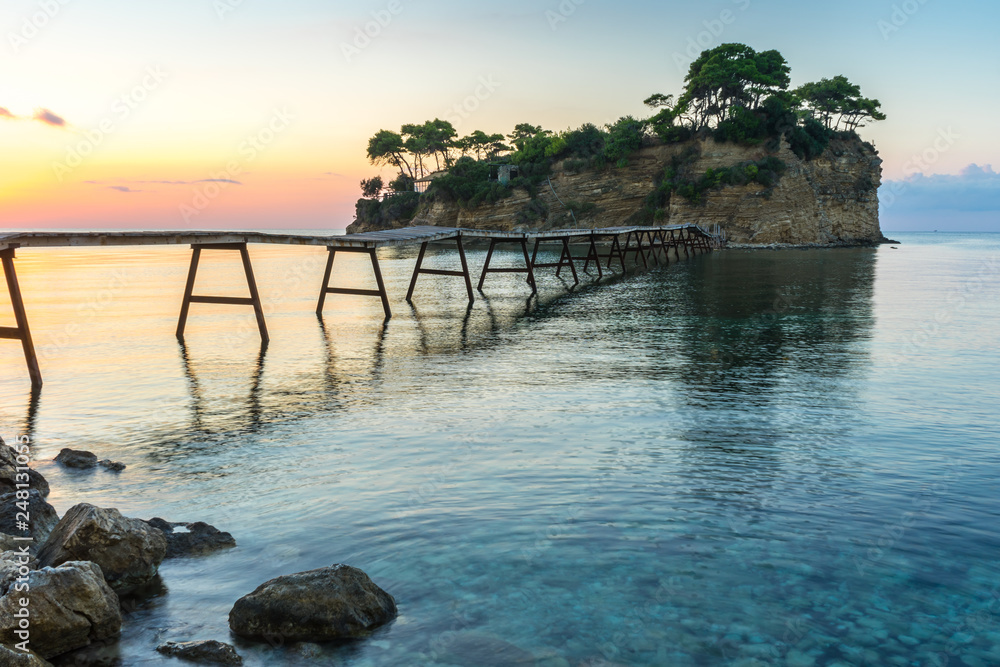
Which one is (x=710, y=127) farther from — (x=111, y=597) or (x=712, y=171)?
(x=111, y=597)

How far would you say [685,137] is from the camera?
243ft

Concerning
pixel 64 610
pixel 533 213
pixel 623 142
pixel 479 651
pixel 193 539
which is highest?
pixel 623 142

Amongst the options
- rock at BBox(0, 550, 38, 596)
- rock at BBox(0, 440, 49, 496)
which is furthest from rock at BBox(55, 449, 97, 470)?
rock at BBox(0, 550, 38, 596)

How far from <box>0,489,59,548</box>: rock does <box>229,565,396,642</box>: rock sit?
6.17 feet

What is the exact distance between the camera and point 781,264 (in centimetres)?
4056

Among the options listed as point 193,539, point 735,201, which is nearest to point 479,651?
point 193,539

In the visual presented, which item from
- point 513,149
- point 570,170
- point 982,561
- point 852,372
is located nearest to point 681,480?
point 982,561

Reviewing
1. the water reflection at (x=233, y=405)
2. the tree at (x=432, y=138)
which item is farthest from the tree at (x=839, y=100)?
the water reflection at (x=233, y=405)

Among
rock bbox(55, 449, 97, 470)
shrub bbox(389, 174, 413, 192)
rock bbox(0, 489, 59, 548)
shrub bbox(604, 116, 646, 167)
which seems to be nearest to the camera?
rock bbox(0, 489, 59, 548)

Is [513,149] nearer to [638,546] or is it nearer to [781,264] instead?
[781,264]

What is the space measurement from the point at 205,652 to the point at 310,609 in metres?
0.56

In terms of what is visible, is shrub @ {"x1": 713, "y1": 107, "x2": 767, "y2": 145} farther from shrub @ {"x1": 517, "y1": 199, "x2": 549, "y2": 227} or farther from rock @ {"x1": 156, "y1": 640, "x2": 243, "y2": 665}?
rock @ {"x1": 156, "y1": 640, "x2": 243, "y2": 665}

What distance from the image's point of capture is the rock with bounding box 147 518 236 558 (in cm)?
500

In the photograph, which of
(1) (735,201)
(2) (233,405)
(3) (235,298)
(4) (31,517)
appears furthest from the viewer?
(1) (735,201)
